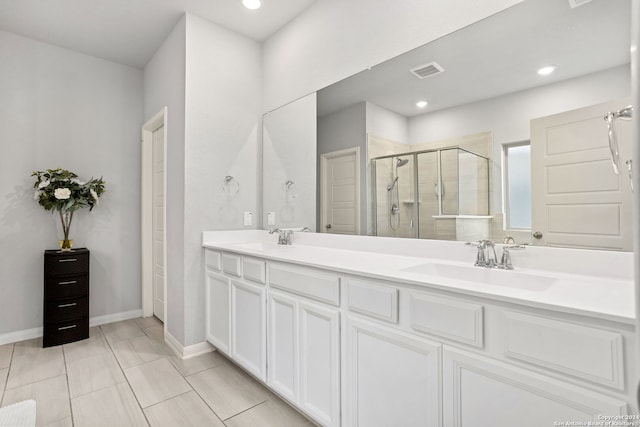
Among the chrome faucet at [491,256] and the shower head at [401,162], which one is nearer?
the chrome faucet at [491,256]

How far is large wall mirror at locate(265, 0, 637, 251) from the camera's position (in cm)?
120

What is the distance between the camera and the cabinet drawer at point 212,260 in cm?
238

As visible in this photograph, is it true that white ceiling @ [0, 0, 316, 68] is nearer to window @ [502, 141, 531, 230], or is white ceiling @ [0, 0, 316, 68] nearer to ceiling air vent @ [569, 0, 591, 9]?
ceiling air vent @ [569, 0, 591, 9]

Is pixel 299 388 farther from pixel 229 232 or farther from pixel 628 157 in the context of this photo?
pixel 628 157

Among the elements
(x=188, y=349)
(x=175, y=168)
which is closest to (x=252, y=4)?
(x=175, y=168)

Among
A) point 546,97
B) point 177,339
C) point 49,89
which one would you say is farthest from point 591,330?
point 49,89

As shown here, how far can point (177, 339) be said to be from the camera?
2594 mm

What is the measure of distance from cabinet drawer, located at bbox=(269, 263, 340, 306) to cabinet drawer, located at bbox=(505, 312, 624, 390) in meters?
0.72

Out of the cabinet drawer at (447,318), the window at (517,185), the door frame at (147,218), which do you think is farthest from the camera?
the door frame at (147,218)

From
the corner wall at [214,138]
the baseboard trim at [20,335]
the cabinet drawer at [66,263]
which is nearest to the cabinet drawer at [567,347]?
the corner wall at [214,138]

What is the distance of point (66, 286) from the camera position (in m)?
2.78

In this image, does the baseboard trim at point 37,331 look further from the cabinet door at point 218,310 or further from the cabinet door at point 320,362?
the cabinet door at point 320,362

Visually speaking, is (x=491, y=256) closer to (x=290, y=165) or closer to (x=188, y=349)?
(x=290, y=165)

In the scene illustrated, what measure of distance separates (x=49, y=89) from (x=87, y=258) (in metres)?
1.66
